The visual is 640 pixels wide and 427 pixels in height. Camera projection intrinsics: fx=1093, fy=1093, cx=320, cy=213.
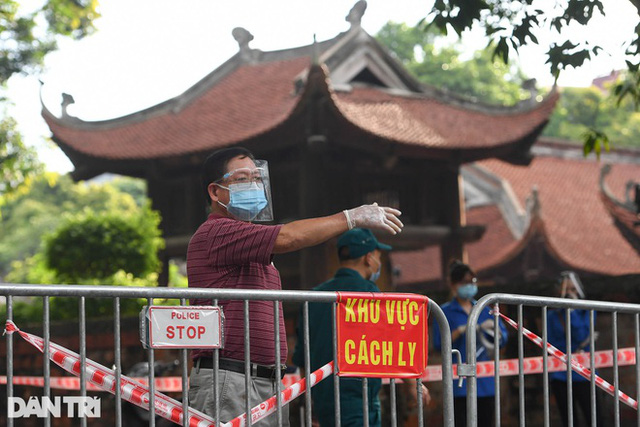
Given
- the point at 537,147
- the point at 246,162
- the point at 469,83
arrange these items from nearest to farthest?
the point at 246,162 < the point at 537,147 < the point at 469,83

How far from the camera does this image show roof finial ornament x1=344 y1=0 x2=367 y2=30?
1807 centimetres

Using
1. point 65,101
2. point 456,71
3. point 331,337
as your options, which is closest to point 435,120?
point 65,101

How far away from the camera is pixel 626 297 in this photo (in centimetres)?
903

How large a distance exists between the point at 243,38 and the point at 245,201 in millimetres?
15642

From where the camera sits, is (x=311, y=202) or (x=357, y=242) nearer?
(x=357, y=242)

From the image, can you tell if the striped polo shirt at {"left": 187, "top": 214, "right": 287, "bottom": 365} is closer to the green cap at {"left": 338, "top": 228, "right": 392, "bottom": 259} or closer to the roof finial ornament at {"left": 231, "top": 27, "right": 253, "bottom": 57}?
the green cap at {"left": 338, "top": 228, "right": 392, "bottom": 259}

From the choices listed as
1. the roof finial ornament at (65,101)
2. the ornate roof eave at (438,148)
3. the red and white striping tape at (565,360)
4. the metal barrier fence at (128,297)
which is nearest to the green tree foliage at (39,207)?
the roof finial ornament at (65,101)

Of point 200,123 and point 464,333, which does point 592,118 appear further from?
point 464,333

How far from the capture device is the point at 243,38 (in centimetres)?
1994

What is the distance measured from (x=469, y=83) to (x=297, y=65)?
103 ft

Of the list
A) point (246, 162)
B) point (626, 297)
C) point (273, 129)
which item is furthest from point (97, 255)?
point (246, 162)

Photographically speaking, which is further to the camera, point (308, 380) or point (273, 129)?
point (273, 129)

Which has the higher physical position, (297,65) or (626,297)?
(297,65)

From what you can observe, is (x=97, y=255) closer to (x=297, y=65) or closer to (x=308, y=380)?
(x=297, y=65)
